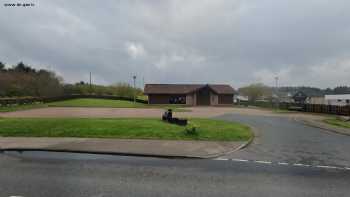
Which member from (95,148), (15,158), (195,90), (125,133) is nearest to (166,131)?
(125,133)

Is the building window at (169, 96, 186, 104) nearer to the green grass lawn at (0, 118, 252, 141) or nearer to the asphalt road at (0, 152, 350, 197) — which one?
the green grass lawn at (0, 118, 252, 141)

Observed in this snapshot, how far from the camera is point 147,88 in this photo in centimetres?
4878

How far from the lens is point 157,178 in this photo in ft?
18.1

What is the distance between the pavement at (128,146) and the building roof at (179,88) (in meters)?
37.3

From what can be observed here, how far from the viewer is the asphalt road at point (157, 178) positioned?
4723 mm

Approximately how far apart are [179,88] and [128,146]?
41673 mm

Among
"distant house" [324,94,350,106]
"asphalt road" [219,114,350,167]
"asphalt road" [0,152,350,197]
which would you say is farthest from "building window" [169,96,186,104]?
"distant house" [324,94,350,106]

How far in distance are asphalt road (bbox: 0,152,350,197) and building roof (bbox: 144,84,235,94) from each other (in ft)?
132

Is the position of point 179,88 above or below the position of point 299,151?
above

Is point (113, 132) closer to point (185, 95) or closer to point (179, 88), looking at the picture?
point (185, 95)

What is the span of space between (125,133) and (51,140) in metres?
3.41

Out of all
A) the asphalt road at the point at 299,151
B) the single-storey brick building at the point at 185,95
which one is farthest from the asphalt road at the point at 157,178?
the single-storey brick building at the point at 185,95

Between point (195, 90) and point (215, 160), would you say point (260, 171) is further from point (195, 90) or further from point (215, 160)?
point (195, 90)

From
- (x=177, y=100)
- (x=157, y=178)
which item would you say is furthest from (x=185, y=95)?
(x=157, y=178)
